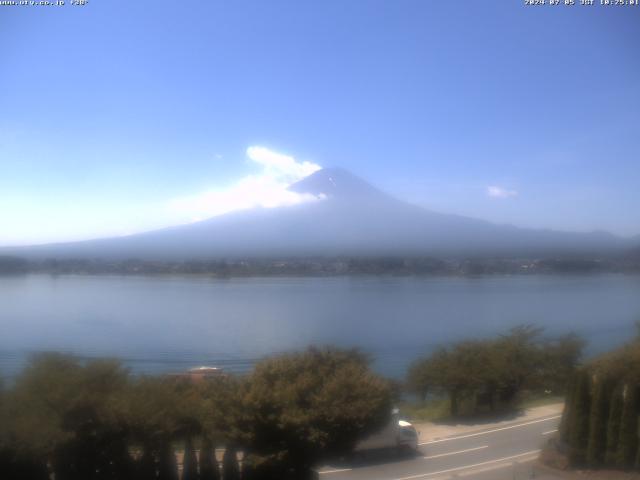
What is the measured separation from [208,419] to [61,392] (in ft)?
5.92

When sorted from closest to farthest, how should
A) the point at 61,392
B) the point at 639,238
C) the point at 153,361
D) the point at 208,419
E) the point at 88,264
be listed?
the point at 61,392
the point at 208,419
the point at 153,361
the point at 639,238
the point at 88,264

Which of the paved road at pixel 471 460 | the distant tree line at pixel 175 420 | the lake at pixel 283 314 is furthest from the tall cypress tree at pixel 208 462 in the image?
the lake at pixel 283 314

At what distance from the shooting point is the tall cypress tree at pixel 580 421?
23.8 ft

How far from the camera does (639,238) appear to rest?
1453 centimetres

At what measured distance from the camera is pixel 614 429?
7.23 meters

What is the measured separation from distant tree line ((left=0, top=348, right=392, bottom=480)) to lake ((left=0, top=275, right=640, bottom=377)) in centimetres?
200

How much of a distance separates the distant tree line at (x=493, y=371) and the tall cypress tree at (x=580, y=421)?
7.22 ft

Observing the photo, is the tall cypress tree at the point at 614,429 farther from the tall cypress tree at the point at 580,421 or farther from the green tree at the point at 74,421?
the green tree at the point at 74,421

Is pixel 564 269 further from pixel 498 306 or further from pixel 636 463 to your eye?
pixel 636 463

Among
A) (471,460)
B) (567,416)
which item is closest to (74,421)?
(471,460)

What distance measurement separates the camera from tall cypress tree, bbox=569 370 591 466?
7.26 metres

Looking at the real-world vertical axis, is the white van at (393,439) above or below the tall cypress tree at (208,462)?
below

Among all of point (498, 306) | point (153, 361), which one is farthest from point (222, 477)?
point (498, 306)

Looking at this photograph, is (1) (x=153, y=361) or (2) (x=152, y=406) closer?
(2) (x=152, y=406)
